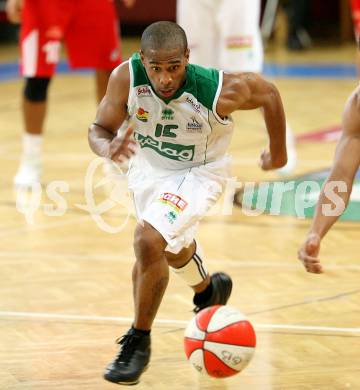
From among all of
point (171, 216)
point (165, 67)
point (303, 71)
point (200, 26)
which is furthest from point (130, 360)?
point (303, 71)

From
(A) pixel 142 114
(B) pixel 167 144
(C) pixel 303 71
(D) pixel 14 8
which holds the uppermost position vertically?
(A) pixel 142 114

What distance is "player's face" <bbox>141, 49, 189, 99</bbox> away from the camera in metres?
4.16

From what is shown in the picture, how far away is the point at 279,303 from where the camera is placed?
16.9ft

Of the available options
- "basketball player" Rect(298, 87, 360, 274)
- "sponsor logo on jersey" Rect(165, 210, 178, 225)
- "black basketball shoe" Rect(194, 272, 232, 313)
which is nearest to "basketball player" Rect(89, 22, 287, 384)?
"sponsor logo on jersey" Rect(165, 210, 178, 225)

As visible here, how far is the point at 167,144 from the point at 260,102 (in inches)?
17.3

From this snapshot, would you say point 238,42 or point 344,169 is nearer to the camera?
point 344,169

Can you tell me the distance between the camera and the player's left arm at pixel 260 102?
4.43 metres

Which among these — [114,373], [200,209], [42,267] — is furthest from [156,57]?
[42,267]

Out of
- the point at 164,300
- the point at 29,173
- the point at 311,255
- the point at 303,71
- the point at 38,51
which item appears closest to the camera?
the point at 311,255

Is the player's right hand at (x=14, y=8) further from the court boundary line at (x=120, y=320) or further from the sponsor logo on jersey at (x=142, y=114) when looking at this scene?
the sponsor logo on jersey at (x=142, y=114)

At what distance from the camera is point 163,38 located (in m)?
4.16

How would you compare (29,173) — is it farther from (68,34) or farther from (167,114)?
(167,114)

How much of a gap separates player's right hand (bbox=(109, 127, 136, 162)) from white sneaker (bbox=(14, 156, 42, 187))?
12.1ft

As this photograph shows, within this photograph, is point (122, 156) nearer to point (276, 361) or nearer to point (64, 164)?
point (276, 361)
